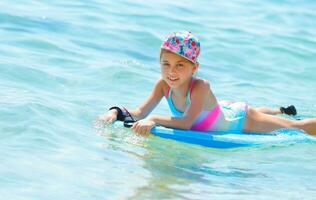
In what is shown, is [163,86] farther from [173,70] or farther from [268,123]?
[268,123]

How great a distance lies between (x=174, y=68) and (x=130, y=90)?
7.06 feet

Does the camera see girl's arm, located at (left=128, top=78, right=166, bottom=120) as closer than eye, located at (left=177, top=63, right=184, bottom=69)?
No

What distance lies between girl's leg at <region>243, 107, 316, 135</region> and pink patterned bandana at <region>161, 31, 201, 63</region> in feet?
2.82

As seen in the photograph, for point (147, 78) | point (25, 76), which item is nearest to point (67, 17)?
point (147, 78)

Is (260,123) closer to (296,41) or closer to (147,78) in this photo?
(147,78)

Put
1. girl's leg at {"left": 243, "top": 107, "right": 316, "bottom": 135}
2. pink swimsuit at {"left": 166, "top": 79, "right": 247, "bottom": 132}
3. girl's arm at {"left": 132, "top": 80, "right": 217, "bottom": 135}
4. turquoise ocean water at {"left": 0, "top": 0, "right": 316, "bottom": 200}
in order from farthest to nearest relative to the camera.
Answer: girl's leg at {"left": 243, "top": 107, "right": 316, "bottom": 135} < pink swimsuit at {"left": 166, "top": 79, "right": 247, "bottom": 132} < girl's arm at {"left": 132, "top": 80, "right": 217, "bottom": 135} < turquoise ocean water at {"left": 0, "top": 0, "right": 316, "bottom": 200}

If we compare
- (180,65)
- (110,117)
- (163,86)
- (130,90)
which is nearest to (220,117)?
(163,86)

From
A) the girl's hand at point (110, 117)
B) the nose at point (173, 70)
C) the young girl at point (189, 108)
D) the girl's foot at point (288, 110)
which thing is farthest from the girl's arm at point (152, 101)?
the girl's foot at point (288, 110)

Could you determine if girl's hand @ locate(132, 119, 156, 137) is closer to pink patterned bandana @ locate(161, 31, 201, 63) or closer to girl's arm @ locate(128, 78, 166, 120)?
girl's arm @ locate(128, 78, 166, 120)

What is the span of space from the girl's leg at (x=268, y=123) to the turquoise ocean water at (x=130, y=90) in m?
0.43

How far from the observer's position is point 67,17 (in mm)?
11672

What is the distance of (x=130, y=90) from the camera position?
319 inches

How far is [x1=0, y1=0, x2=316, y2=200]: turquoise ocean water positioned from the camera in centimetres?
492

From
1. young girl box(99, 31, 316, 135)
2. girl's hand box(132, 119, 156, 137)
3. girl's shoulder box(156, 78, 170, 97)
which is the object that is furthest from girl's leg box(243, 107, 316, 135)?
girl's hand box(132, 119, 156, 137)
